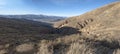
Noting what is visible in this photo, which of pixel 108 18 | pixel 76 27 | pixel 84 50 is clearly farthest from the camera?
pixel 76 27

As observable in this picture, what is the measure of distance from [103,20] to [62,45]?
43.1 metres

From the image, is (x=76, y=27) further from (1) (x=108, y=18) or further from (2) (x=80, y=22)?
(1) (x=108, y=18)

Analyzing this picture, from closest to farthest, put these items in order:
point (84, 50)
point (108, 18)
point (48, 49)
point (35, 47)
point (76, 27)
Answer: point (84, 50), point (48, 49), point (35, 47), point (108, 18), point (76, 27)

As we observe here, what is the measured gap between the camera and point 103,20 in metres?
61.1

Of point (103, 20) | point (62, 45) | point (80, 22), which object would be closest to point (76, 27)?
point (80, 22)

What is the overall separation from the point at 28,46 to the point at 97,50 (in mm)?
5201

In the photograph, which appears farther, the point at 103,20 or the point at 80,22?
the point at 80,22

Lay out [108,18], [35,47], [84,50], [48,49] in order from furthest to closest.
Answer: [108,18] < [35,47] < [48,49] < [84,50]

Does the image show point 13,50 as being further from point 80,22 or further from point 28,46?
point 80,22

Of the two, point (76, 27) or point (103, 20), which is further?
point (76, 27)

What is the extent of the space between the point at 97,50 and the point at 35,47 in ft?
15.3

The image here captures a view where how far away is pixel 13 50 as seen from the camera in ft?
62.2

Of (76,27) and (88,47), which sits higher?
(88,47)

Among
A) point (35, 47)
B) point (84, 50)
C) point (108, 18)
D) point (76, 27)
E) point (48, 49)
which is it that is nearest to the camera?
point (84, 50)
